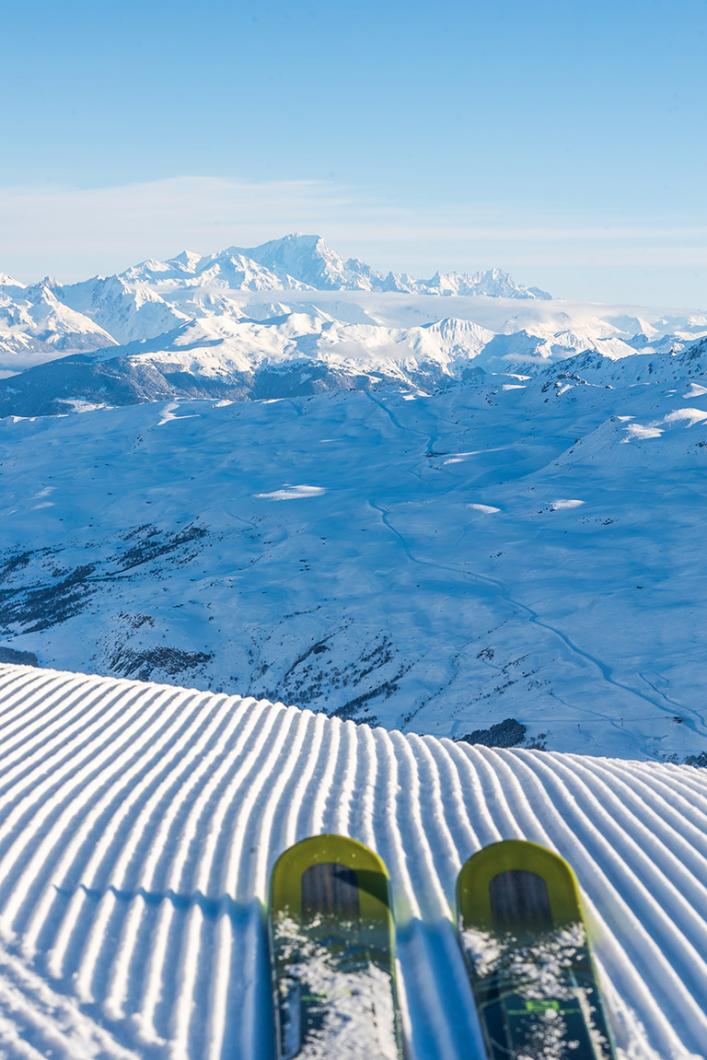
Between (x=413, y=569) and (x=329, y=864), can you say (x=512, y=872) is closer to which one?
(x=329, y=864)

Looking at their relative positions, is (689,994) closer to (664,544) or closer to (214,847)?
(214,847)

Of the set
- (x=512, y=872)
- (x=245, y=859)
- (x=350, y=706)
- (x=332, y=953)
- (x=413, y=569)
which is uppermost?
(x=512, y=872)

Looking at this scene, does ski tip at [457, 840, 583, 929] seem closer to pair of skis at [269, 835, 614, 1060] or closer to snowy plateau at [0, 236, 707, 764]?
pair of skis at [269, 835, 614, 1060]

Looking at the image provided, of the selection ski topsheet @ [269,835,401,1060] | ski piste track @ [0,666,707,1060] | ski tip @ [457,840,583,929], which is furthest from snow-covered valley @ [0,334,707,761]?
ski topsheet @ [269,835,401,1060]

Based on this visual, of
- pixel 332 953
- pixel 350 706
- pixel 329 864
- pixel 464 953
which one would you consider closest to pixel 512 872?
pixel 464 953

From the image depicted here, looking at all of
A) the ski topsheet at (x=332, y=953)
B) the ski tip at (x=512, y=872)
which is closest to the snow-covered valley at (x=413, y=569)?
the ski tip at (x=512, y=872)
